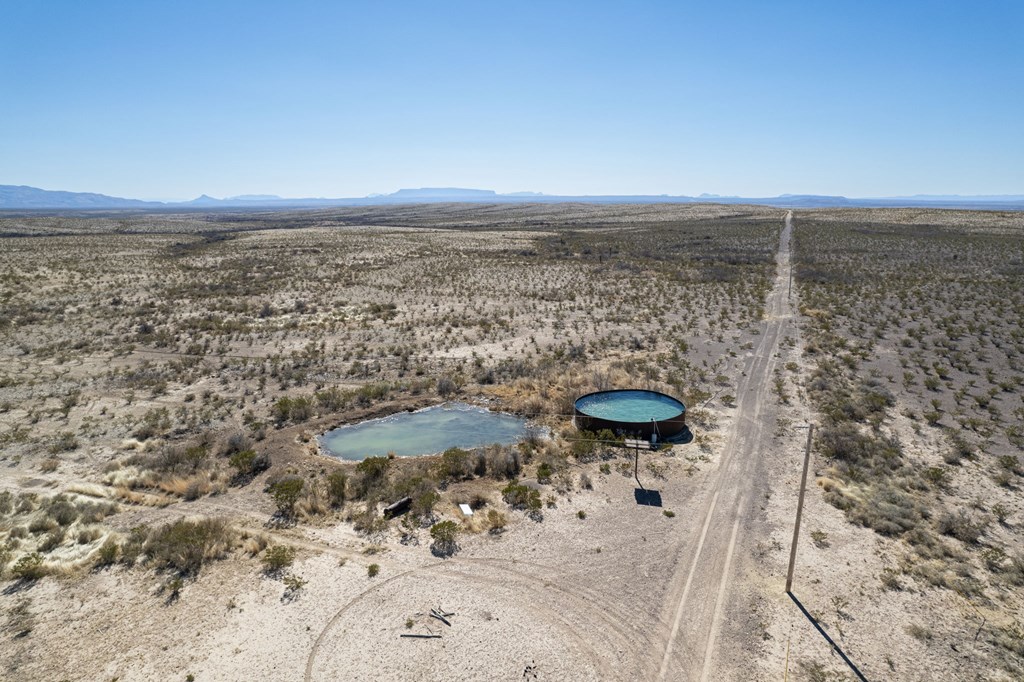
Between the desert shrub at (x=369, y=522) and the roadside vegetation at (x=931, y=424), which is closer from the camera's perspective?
the roadside vegetation at (x=931, y=424)

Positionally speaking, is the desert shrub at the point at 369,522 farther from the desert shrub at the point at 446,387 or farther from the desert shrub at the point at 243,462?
the desert shrub at the point at 446,387

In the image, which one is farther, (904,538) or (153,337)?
(153,337)

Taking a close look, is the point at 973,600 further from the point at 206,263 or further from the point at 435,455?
the point at 206,263

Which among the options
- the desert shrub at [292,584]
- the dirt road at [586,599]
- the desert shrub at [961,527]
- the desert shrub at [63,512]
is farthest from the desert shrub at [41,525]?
the desert shrub at [961,527]

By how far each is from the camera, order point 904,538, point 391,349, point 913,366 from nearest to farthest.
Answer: point 904,538 → point 913,366 → point 391,349

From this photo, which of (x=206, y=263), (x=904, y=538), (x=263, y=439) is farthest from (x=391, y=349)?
(x=206, y=263)

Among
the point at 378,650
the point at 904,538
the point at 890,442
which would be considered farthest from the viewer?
the point at 890,442
